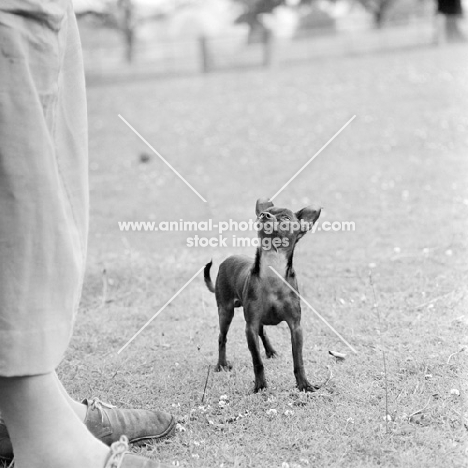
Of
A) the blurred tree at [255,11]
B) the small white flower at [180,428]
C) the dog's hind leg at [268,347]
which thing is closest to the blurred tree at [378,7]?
the blurred tree at [255,11]

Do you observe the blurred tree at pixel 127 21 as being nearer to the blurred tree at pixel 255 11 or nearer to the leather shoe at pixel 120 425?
the blurred tree at pixel 255 11

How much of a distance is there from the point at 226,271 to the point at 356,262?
83.1 inches

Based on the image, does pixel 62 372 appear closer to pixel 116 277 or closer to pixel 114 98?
pixel 116 277

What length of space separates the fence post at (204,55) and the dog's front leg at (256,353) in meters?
16.4

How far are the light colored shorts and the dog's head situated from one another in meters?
0.83

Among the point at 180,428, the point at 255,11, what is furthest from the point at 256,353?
the point at 255,11

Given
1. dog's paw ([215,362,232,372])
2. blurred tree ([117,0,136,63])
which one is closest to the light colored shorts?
dog's paw ([215,362,232,372])

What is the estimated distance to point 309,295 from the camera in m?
4.46

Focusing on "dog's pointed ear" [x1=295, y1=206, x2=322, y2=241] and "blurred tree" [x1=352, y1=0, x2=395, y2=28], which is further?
"blurred tree" [x1=352, y1=0, x2=395, y2=28]

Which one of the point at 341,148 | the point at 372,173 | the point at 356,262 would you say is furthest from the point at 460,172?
the point at 356,262

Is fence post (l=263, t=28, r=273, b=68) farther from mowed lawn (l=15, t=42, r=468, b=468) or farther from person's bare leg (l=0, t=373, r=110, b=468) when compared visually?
person's bare leg (l=0, t=373, r=110, b=468)

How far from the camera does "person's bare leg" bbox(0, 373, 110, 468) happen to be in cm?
208

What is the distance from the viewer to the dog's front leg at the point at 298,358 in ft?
9.47

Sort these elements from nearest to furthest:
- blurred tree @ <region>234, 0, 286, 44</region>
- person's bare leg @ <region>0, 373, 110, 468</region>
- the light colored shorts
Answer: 1. the light colored shorts
2. person's bare leg @ <region>0, 373, 110, 468</region>
3. blurred tree @ <region>234, 0, 286, 44</region>
